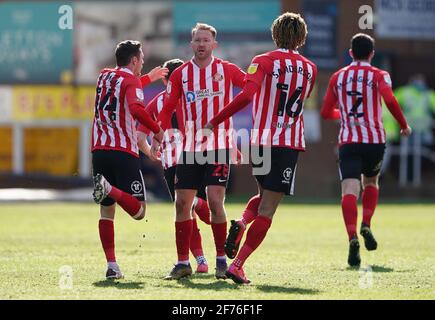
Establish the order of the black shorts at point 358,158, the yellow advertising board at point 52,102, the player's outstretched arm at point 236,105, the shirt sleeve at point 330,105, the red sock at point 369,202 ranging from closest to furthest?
the player's outstretched arm at point 236,105
the shirt sleeve at point 330,105
the black shorts at point 358,158
the red sock at point 369,202
the yellow advertising board at point 52,102

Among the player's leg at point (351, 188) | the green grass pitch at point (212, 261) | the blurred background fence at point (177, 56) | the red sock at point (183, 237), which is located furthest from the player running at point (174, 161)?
the blurred background fence at point (177, 56)

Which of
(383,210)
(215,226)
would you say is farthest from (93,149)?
(383,210)

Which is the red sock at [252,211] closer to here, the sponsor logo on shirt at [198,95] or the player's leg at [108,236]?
the sponsor logo on shirt at [198,95]

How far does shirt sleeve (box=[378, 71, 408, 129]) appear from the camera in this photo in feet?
35.6

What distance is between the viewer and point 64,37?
28250 mm

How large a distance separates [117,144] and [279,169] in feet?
4.72

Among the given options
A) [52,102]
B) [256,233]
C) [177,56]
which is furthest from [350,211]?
[52,102]

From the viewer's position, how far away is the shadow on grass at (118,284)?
8.59 metres

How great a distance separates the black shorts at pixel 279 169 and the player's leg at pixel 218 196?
1.19 ft

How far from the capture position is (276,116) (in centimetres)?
905

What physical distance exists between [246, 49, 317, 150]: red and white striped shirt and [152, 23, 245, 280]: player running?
1.25 feet

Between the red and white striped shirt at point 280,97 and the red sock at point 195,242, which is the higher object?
the red and white striped shirt at point 280,97
